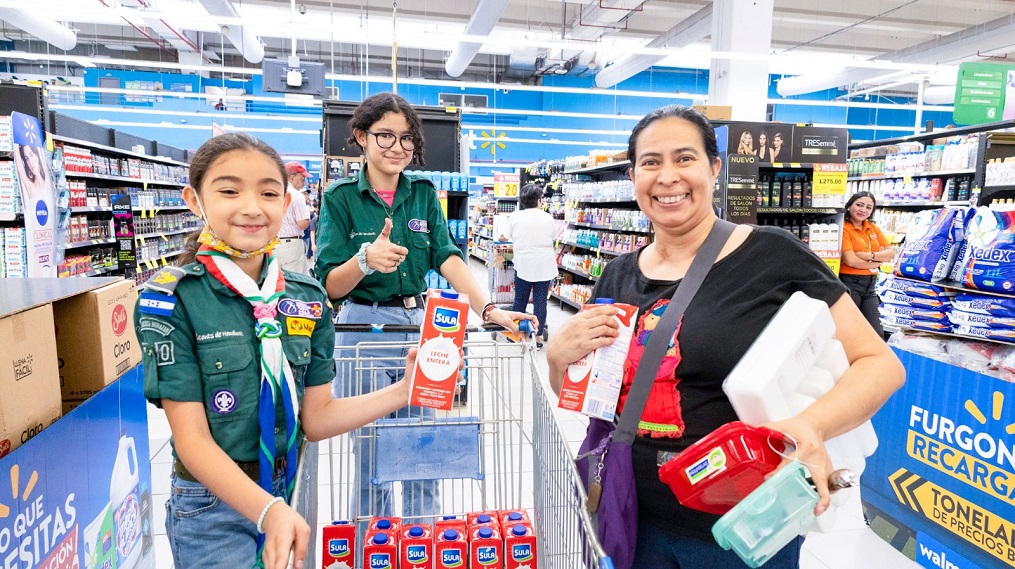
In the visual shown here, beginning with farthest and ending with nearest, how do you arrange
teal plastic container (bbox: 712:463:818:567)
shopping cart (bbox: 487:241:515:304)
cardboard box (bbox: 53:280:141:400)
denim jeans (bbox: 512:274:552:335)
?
shopping cart (bbox: 487:241:515:304) → denim jeans (bbox: 512:274:552:335) → cardboard box (bbox: 53:280:141:400) → teal plastic container (bbox: 712:463:818:567)

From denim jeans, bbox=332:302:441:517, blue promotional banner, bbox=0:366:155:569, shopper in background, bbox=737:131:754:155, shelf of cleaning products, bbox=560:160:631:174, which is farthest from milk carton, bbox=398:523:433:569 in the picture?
shelf of cleaning products, bbox=560:160:631:174

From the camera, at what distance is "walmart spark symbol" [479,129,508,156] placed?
68.7ft

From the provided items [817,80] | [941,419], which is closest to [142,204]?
[941,419]

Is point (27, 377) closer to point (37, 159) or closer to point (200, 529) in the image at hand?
point (200, 529)

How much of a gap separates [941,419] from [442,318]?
2613 mm

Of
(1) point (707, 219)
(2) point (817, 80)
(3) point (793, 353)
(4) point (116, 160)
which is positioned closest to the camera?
(3) point (793, 353)

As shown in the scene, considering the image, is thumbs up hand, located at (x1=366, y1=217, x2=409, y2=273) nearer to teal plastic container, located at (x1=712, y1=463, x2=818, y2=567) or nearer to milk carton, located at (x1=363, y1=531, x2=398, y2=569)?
milk carton, located at (x1=363, y1=531, x2=398, y2=569)

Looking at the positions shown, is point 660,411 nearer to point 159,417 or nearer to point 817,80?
point 159,417

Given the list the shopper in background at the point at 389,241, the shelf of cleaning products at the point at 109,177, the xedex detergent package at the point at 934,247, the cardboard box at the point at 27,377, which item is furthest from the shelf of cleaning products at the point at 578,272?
the cardboard box at the point at 27,377

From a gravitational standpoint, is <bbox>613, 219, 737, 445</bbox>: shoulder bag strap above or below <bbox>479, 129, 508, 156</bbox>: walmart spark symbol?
below

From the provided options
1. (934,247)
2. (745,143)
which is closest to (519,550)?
(934,247)

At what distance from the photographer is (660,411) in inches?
52.7

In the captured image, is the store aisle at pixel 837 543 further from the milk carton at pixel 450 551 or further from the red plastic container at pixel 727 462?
the red plastic container at pixel 727 462

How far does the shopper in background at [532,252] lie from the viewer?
7.34 meters
